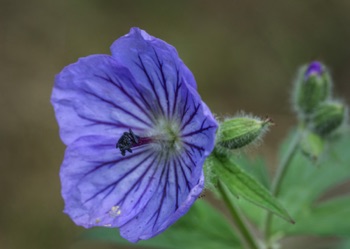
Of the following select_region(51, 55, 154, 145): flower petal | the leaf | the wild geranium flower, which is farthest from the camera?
the leaf

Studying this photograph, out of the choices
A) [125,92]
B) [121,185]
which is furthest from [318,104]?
[121,185]

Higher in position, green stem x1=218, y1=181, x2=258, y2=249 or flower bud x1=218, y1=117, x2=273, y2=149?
flower bud x1=218, y1=117, x2=273, y2=149

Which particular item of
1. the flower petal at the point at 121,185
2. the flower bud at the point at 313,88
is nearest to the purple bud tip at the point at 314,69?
the flower bud at the point at 313,88

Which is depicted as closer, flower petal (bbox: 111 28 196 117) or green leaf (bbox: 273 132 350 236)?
flower petal (bbox: 111 28 196 117)

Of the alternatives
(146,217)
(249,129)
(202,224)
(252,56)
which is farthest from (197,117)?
(252,56)

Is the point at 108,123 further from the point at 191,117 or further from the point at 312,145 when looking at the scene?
the point at 312,145

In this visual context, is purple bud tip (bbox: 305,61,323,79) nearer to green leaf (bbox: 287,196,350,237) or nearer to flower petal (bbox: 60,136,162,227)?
green leaf (bbox: 287,196,350,237)

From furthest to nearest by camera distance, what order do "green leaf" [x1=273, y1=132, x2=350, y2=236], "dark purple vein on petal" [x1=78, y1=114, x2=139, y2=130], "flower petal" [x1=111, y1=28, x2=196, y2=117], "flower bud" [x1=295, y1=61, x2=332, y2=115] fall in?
"green leaf" [x1=273, y1=132, x2=350, y2=236] < "flower bud" [x1=295, y1=61, x2=332, y2=115] < "dark purple vein on petal" [x1=78, y1=114, x2=139, y2=130] < "flower petal" [x1=111, y1=28, x2=196, y2=117]

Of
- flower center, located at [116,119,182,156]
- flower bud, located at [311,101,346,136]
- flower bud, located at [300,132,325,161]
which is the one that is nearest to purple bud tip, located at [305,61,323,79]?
flower bud, located at [311,101,346,136]
